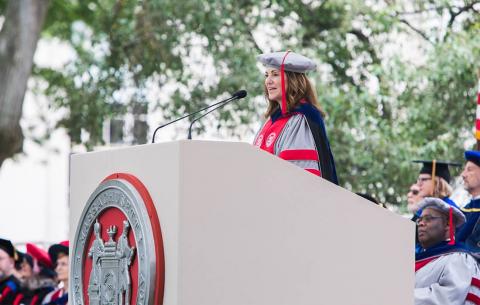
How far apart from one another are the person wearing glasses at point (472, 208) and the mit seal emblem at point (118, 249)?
8.84 ft

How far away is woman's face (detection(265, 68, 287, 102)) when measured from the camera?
445 cm

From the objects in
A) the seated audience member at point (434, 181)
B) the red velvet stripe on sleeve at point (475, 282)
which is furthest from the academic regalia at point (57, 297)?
the red velvet stripe on sleeve at point (475, 282)

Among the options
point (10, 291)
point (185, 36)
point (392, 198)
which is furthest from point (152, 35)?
point (10, 291)

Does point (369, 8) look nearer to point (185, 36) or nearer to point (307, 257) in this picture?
point (185, 36)

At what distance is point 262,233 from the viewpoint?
3189 millimetres

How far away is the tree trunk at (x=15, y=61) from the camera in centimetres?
1198

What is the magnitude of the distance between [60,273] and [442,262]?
11.0 feet

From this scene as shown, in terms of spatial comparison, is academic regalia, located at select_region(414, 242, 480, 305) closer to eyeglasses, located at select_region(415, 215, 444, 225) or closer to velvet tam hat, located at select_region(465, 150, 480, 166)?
eyeglasses, located at select_region(415, 215, 444, 225)

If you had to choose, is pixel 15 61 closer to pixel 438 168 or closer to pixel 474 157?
pixel 438 168

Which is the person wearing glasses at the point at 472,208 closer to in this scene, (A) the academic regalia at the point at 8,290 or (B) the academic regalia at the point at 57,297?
(B) the academic regalia at the point at 57,297

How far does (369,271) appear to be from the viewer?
3346 mm

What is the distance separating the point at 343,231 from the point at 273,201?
27 centimetres

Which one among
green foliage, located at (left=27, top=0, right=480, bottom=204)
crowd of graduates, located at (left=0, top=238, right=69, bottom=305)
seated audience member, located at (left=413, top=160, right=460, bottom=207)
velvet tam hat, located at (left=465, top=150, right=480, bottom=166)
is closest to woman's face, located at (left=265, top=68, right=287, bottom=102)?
velvet tam hat, located at (left=465, top=150, right=480, bottom=166)

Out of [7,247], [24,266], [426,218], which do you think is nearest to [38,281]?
[24,266]
